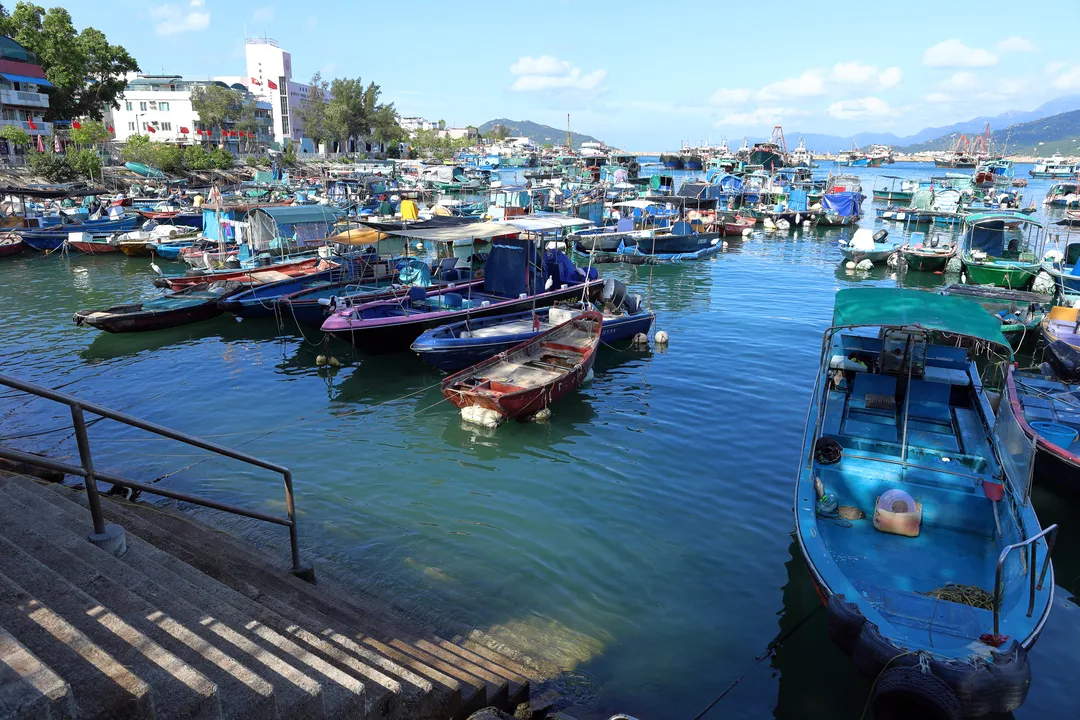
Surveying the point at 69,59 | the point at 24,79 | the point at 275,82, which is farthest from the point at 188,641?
the point at 275,82

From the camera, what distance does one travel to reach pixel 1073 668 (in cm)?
780

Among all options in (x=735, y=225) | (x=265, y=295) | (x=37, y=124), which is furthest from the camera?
(x=37, y=124)

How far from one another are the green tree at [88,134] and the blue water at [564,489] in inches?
1782

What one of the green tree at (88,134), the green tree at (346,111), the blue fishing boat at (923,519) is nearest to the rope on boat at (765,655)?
the blue fishing boat at (923,519)

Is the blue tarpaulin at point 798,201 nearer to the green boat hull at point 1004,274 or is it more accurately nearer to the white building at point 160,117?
the green boat hull at point 1004,274

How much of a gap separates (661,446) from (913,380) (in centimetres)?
481

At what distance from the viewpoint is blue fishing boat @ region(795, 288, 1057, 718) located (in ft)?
20.1

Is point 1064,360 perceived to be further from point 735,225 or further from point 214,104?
point 214,104

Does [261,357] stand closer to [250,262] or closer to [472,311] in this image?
[472,311]

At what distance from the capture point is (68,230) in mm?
37250

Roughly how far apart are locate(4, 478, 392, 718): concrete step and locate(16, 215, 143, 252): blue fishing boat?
3891 cm

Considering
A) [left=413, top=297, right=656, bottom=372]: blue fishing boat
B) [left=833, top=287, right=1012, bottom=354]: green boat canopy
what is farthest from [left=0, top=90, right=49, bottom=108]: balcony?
[left=833, top=287, right=1012, bottom=354]: green boat canopy

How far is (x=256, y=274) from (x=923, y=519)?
75.8 feet

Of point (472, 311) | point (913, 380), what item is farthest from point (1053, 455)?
point (472, 311)
